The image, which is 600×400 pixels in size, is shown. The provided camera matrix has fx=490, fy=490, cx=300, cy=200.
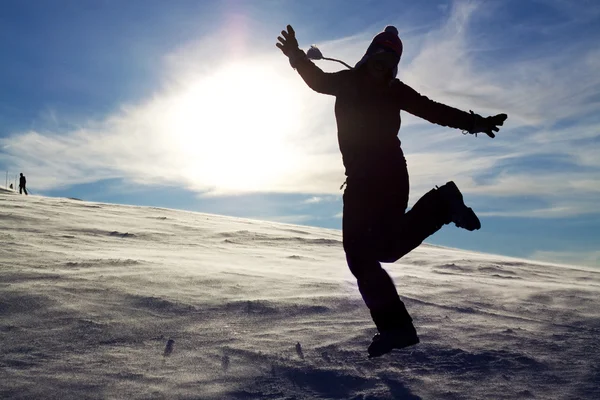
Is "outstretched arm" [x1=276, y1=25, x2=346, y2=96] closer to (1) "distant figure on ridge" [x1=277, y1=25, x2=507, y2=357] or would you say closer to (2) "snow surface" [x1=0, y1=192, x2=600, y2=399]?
(1) "distant figure on ridge" [x1=277, y1=25, x2=507, y2=357]

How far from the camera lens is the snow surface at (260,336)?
6.96 feet

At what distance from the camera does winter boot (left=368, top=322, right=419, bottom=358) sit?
2422mm

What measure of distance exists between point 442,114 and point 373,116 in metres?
0.44

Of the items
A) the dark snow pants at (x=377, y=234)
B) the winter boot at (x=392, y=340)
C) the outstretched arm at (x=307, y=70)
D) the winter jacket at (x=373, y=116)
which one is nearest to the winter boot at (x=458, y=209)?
the dark snow pants at (x=377, y=234)

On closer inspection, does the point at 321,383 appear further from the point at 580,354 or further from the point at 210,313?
the point at 580,354

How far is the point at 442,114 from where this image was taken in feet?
9.18

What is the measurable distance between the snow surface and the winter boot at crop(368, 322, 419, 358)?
0.26ft

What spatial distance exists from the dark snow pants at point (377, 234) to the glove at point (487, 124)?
55 cm

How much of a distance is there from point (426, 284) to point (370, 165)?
2347 millimetres

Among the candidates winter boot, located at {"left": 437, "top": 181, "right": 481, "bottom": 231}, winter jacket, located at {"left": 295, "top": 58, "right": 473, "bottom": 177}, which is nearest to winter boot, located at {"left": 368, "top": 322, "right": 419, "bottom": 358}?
winter boot, located at {"left": 437, "top": 181, "right": 481, "bottom": 231}

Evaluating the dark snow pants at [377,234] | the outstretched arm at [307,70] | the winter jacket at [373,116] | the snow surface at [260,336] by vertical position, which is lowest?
the snow surface at [260,336]

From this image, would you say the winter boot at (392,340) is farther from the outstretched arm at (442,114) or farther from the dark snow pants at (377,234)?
the outstretched arm at (442,114)

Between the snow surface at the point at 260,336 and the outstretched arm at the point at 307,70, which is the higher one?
the outstretched arm at the point at 307,70

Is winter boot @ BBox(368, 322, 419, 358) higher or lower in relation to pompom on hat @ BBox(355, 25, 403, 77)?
lower
